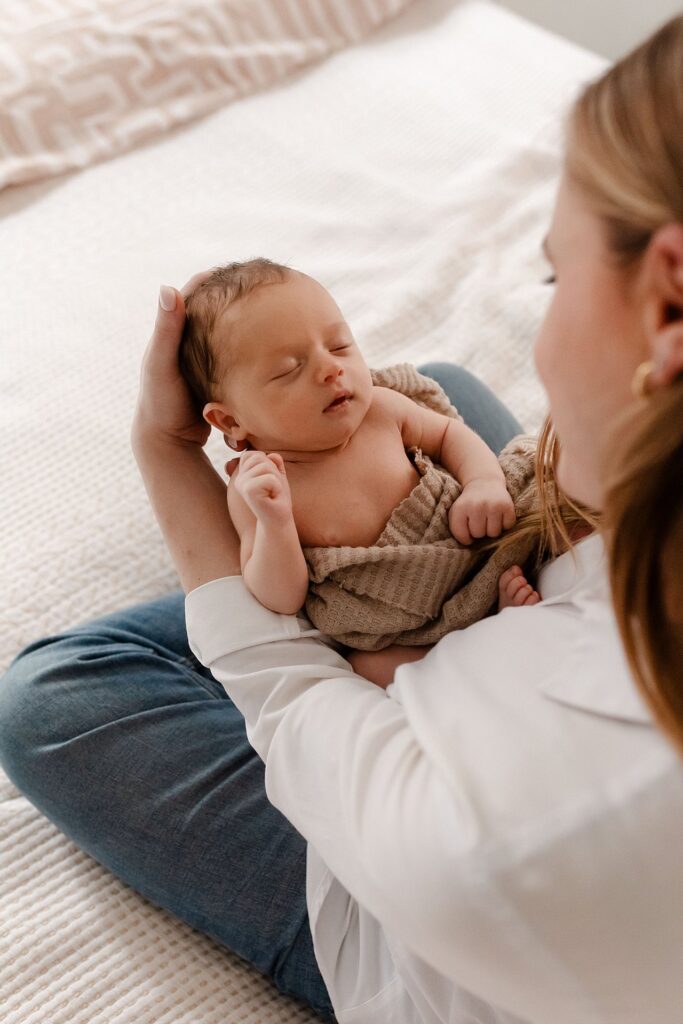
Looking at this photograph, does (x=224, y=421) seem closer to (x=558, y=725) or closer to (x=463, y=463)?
(x=463, y=463)

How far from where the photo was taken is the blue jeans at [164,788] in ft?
3.12

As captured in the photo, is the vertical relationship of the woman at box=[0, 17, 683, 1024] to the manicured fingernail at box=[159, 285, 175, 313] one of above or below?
below

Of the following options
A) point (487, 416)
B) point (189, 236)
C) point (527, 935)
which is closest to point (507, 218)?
point (189, 236)

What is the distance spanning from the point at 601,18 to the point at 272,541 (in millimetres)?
2431

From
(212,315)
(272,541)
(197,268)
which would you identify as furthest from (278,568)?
(197,268)

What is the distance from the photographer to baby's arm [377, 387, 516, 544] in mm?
949

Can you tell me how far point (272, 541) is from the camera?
0.89 m

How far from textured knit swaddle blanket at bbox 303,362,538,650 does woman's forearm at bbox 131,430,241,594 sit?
85mm

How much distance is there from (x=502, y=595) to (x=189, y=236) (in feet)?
3.43

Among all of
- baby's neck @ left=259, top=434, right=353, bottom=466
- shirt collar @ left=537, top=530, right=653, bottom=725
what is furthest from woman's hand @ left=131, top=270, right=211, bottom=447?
shirt collar @ left=537, top=530, right=653, bottom=725

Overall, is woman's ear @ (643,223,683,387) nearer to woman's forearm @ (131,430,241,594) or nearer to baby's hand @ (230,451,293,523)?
baby's hand @ (230,451,293,523)

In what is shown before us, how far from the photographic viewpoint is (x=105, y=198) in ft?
5.82

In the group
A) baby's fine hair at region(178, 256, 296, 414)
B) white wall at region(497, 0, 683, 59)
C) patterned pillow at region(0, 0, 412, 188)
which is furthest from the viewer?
white wall at region(497, 0, 683, 59)

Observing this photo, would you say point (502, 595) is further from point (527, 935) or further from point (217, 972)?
point (217, 972)
